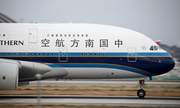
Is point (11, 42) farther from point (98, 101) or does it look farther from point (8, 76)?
point (98, 101)

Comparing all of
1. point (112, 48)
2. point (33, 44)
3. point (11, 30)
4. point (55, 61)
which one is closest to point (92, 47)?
point (112, 48)

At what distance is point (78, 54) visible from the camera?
17078 millimetres

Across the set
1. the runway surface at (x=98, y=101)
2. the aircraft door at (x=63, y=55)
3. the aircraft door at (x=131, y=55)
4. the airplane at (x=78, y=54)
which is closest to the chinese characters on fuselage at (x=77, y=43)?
the airplane at (x=78, y=54)

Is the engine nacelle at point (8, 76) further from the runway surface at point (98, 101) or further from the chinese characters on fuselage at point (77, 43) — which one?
the chinese characters on fuselage at point (77, 43)

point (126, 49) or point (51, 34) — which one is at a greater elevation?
point (51, 34)

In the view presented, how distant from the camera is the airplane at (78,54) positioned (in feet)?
55.7

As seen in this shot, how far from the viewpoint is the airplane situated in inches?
668

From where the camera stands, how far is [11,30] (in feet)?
57.7

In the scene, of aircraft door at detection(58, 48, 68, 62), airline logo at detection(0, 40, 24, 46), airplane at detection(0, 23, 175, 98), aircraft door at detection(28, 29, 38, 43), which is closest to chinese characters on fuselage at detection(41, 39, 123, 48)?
airplane at detection(0, 23, 175, 98)

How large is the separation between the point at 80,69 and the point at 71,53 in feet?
4.32

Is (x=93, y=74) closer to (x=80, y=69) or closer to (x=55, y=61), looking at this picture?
(x=80, y=69)

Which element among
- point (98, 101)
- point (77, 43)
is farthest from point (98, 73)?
point (77, 43)

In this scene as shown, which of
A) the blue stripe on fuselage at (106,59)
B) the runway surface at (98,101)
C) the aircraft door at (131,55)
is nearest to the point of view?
the runway surface at (98,101)

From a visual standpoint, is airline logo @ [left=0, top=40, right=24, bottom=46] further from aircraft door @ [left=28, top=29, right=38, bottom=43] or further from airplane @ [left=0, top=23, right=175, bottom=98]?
aircraft door @ [left=28, top=29, right=38, bottom=43]
